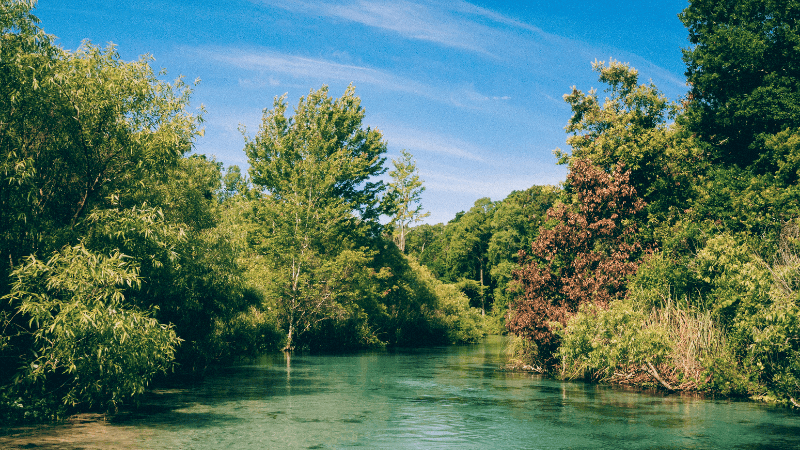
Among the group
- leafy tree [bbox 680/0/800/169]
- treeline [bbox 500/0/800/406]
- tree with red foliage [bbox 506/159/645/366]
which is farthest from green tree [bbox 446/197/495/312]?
leafy tree [bbox 680/0/800/169]

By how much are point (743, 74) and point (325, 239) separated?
30.5 m

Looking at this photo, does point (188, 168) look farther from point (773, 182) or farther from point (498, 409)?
point (773, 182)

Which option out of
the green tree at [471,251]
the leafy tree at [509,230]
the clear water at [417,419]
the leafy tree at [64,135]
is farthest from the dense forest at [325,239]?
the green tree at [471,251]

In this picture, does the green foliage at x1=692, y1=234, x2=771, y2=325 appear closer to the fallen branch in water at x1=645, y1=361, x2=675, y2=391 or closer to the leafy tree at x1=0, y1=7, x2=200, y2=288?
the fallen branch in water at x1=645, y1=361, x2=675, y2=391

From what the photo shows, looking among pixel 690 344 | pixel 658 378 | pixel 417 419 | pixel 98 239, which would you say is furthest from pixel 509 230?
pixel 98 239

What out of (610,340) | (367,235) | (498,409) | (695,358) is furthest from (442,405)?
(367,235)

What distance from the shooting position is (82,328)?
47.6 ft

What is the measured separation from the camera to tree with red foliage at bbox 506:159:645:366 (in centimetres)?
2898

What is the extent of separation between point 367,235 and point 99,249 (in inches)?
1651

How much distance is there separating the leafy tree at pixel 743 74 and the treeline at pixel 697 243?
0.17 feet

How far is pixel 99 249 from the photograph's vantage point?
17328 millimetres

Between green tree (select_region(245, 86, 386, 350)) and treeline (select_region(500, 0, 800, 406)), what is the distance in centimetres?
1712

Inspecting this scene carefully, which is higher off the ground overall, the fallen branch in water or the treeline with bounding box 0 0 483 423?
the treeline with bounding box 0 0 483 423

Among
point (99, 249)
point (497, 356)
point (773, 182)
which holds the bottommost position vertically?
point (497, 356)
